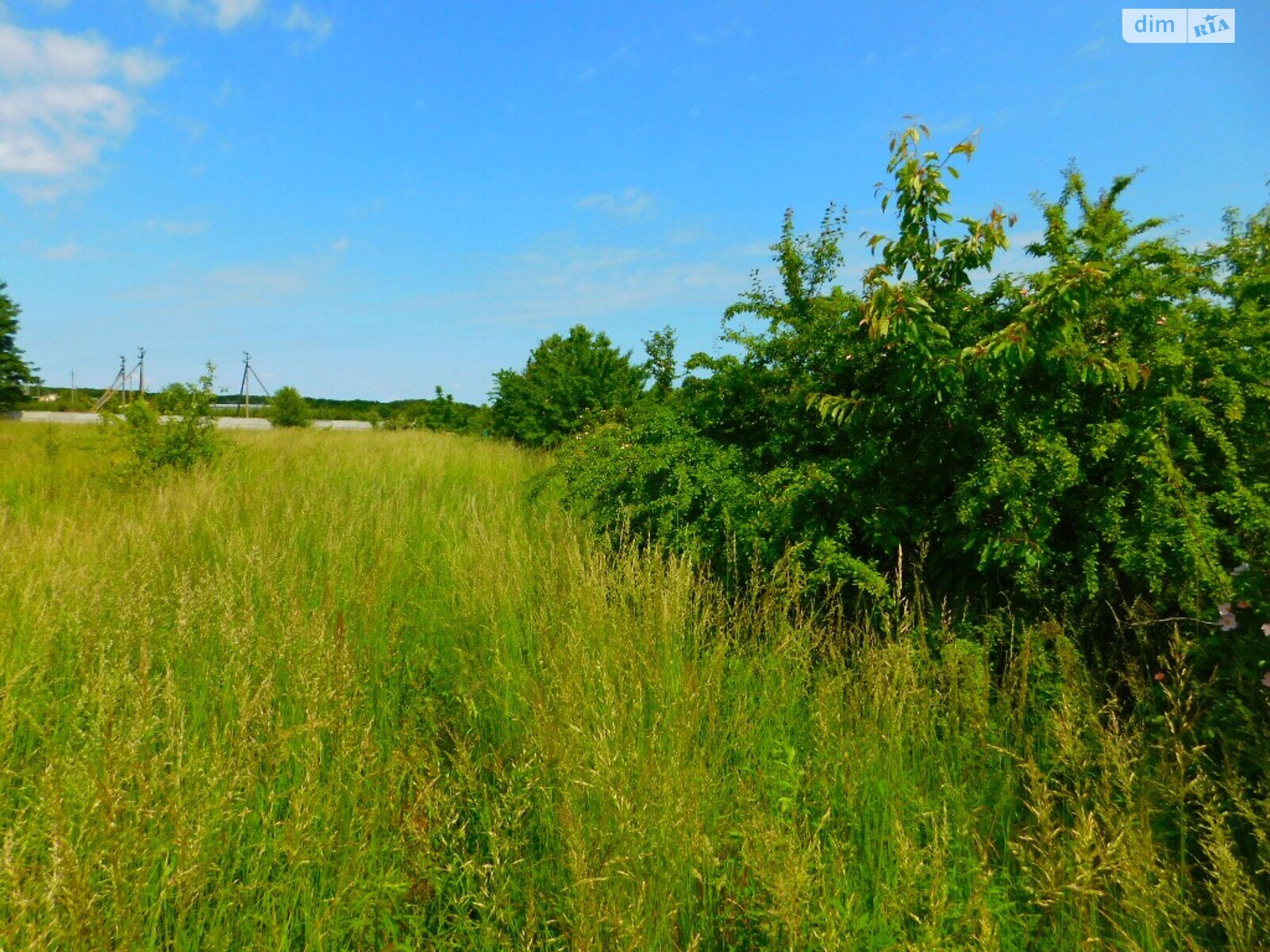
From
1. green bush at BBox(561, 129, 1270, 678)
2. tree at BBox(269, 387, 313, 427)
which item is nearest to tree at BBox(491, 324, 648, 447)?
green bush at BBox(561, 129, 1270, 678)

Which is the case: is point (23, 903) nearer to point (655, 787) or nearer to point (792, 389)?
point (655, 787)

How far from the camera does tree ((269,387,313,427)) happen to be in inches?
1337

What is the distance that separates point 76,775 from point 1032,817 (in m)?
3.11

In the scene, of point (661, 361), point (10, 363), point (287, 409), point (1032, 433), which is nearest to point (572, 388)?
point (661, 361)

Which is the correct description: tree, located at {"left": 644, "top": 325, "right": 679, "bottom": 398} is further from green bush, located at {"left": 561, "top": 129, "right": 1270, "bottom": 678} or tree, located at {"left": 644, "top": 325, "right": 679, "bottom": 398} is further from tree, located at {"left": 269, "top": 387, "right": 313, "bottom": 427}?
tree, located at {"left": 269, "top": 387, "right": 313, "bottom": 427}

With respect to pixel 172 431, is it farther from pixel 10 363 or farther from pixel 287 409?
pixel 10 363

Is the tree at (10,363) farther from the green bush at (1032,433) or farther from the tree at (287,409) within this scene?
the green bush at (1032,433)

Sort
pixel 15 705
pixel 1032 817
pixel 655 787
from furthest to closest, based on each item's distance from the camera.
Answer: pixel 15 705, pixel 1032 817, pixel 655 787

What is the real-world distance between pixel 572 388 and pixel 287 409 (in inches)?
1026

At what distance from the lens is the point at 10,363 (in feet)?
119

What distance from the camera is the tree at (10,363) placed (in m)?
35.8

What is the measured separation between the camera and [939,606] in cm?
362

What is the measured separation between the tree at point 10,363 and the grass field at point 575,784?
144 ft

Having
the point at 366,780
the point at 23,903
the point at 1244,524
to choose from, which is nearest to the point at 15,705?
the point at 366,780
